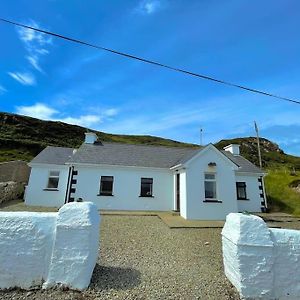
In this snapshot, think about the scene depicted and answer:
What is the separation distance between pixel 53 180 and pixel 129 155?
19.8 feet

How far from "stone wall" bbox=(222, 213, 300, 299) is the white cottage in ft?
26.5

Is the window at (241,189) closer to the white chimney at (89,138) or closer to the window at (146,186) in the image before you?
the window at (146,186)

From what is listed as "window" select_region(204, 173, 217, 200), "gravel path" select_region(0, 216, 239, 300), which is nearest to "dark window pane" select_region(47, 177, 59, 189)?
"gravel path" select_region(0, 216, 239, 300)

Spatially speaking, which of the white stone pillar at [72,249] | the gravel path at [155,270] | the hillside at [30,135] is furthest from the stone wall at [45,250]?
the hillside at [30,135]

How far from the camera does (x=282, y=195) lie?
798 inches

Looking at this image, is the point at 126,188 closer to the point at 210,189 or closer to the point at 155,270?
the point at 210,189

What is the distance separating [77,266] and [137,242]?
3504 mm

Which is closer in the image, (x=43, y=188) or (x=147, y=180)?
(x=147, y=180)

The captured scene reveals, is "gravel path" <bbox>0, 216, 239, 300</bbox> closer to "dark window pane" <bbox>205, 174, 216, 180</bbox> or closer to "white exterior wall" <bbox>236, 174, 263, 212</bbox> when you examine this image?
"dark window pane" <bbox>205, 174, 216, 180</bbox>

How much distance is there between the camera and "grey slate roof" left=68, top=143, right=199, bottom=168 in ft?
51.7

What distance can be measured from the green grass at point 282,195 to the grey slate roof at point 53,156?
1724 cm

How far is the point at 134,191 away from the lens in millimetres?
15305

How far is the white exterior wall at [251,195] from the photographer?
54.1 feet

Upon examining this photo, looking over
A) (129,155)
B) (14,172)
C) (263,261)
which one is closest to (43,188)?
(14,172)
